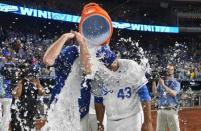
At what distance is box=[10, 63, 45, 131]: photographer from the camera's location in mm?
6516

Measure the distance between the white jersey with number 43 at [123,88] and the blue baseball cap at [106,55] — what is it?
0.36ft

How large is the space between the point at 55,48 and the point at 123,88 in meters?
0.86

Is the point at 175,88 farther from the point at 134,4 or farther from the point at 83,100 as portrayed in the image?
the point at 134,4

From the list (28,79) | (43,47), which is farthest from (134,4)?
(28,79)

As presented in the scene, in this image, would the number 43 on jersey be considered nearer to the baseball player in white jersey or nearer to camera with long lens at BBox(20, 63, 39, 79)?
the baseball player in white jersey

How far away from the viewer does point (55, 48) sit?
3494 mm

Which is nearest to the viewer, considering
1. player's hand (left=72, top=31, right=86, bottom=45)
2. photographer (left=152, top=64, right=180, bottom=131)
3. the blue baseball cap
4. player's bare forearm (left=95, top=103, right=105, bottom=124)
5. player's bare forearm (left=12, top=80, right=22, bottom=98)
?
player's hand (left=72, top=31, right=86, bottom=45)

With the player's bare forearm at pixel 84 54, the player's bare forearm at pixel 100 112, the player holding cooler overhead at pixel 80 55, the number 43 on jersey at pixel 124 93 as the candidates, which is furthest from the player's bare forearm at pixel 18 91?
the player's bare forearm at pixel 84 54

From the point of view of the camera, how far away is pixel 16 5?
22.0 meters

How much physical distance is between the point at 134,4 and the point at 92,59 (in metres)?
29.2

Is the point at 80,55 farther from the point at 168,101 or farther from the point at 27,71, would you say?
the point at 168,101

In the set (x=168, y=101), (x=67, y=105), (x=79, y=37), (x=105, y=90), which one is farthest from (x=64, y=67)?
(x=168, y=101)

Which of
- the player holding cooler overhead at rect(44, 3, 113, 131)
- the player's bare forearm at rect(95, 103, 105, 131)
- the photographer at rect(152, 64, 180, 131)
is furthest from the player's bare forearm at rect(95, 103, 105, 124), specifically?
the photographer at rect(152, 64, 180, 131)

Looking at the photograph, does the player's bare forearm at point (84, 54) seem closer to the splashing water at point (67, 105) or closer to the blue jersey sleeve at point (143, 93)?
the splashing water at point (67, 105)
